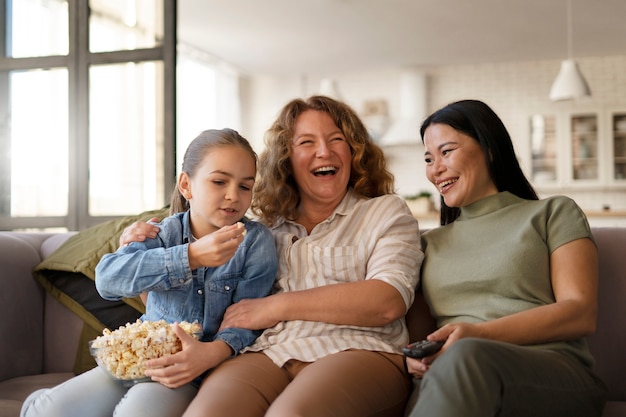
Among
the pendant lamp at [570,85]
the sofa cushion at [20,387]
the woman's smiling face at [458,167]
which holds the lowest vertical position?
the sofa cushion at [20,387]

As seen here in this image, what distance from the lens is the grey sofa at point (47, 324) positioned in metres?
2.06

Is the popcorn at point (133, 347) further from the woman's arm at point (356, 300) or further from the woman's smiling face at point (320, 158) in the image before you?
the woman's smiling face at point (320, 158)

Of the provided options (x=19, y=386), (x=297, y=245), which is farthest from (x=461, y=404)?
(x=19, y=386)

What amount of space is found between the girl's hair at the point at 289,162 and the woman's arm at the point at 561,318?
0.64 metres

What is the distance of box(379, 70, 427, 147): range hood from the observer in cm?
991

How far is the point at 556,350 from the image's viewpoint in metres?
→ 1.70

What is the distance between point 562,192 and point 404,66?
2.63 m

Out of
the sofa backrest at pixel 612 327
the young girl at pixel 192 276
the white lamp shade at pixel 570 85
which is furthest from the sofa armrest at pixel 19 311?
the white lamp shade at pixel 570 85

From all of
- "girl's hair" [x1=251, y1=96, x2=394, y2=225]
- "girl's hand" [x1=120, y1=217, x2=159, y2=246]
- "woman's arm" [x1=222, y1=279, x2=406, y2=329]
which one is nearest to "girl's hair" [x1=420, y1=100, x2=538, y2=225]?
"girl's hair" [x1=251, y1=96, x2=394, y2=225]

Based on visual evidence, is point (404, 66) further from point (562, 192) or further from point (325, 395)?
point (325, 395)

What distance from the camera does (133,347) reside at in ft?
5.47

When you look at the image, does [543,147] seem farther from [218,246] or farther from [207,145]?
[218,246]

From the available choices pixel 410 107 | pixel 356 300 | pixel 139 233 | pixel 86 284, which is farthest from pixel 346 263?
pixel 410 107

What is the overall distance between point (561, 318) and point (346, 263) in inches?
22.3
